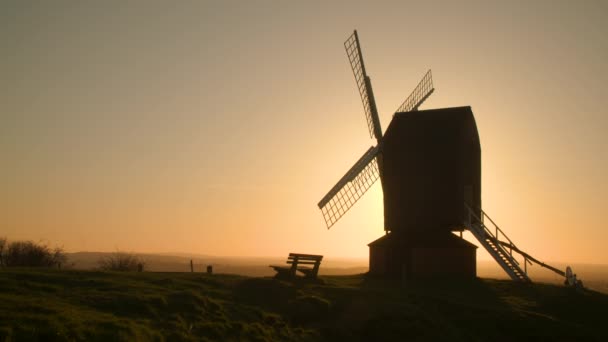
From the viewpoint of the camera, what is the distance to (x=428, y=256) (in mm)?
34656

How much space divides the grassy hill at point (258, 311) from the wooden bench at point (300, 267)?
75.1 inches

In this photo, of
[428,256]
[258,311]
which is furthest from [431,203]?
[258,311]

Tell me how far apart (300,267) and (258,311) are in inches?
330

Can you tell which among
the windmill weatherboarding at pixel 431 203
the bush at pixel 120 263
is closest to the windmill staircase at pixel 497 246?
the windmill weatherboarding at pixel 431 203

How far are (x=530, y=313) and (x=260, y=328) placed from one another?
42.2ft

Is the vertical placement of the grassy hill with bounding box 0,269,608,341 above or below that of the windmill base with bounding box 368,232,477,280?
below

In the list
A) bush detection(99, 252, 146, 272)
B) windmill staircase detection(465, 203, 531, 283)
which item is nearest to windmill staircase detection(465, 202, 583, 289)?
windmill staircase detection(465, 203, 531, 283)

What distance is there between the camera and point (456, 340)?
21.1 meters

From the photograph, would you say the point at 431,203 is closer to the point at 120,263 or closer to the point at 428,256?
the point at 428,256

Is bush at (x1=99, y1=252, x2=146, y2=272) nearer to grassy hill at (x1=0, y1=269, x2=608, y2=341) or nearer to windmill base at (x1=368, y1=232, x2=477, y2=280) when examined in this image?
grassy hill at (x1=0, y1=269, x2=608, y2=341)

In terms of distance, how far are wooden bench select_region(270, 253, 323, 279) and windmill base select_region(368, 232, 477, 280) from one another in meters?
7.55

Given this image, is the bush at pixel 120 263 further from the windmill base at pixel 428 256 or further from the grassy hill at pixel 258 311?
the windmill base at pixel 428 256

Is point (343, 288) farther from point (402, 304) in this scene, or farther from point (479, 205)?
point (479, 205)

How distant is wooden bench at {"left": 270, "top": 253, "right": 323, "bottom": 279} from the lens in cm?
2939
